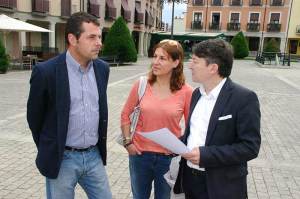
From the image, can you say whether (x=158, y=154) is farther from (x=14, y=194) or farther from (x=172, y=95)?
(x=14, y=194)

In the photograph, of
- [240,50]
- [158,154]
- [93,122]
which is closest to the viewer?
[93,122]

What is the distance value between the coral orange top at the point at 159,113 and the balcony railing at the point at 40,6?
2211 cm

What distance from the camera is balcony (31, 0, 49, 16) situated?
75.8 ft

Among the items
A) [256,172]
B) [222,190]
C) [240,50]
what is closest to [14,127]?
[256,172]

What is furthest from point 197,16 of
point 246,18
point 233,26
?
point 246,18

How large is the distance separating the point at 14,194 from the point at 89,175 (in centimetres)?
207

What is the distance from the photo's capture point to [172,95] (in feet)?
9.75

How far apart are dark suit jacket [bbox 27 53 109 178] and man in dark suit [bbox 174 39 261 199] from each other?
2.81 feet

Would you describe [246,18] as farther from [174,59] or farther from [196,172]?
[196,172]

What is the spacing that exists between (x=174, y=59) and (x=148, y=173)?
97 cm

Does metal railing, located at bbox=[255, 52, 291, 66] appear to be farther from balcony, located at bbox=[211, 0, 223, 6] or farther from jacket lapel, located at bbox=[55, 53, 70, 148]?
jacket lapel, located at bbox=[55, 53, 70, 148]

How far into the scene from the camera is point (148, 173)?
3021mm

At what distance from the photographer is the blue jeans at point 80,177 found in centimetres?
256

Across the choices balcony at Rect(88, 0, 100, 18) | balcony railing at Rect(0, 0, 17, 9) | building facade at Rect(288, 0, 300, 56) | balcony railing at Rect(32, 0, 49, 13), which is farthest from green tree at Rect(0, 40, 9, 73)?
building facade at Rect(288, 0, 300, 56)
